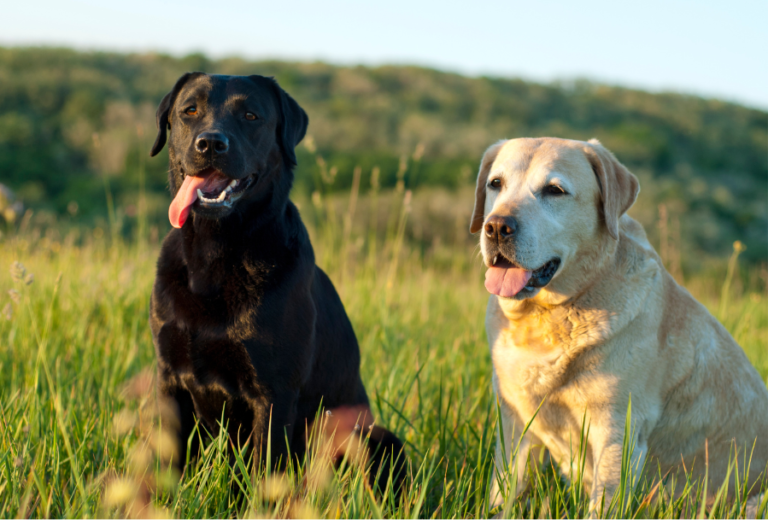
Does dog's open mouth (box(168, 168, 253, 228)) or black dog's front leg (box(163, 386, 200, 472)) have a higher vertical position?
dog's open mouth (box(168, 168, 253, 228))

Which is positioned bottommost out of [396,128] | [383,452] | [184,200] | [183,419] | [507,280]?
[383,452]

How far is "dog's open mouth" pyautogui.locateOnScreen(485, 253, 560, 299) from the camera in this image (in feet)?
7.19

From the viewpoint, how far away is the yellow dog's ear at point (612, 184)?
2.25 m

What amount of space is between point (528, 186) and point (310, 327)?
1040mm

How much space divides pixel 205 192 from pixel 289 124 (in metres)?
0.54

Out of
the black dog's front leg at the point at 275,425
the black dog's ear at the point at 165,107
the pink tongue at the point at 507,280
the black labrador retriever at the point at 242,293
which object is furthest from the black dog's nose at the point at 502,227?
the black dog's ear at the point at 165,107

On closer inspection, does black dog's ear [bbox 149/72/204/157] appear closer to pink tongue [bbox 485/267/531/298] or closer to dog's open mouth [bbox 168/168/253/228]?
dog's open mouth [bbox 168/168/253/228]

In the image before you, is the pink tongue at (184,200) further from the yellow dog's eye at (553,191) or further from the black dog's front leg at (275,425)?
the yellow dog's eye at (553,191)

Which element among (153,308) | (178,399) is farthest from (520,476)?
(153,308)

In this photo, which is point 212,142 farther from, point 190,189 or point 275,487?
point 275,487

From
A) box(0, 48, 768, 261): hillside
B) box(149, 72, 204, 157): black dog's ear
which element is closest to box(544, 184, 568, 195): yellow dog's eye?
box(149, 72, 204, 157): black dog's ear

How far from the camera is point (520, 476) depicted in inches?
90.8

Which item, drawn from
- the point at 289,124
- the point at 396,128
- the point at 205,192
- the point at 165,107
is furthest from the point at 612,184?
the point at 396,128

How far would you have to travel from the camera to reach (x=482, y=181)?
8.61 feet
